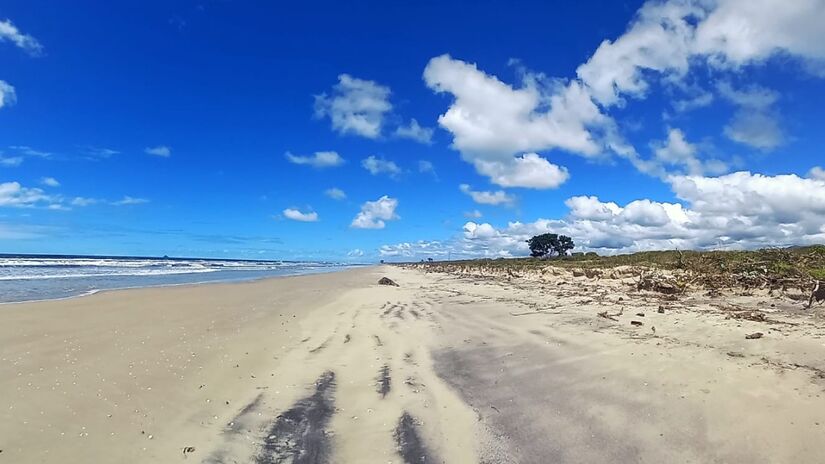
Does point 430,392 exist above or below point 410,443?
above

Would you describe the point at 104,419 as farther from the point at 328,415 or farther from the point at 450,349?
the point at 450,349

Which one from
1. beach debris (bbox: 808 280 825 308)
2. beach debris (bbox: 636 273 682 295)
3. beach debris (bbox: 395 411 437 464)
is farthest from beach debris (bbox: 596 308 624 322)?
beach debris (bbox: 395 411 437 464)

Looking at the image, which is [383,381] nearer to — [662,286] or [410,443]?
[410,443]

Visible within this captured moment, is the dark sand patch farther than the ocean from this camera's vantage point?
No

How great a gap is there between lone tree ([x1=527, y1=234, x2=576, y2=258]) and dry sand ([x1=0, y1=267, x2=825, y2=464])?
2525 inches

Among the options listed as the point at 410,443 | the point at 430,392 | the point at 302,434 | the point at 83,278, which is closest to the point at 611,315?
the point at 430,392

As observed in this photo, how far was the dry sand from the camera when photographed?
179 inches

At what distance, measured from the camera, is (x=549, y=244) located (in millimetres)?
74438

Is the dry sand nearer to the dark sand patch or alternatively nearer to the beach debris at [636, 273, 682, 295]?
the dark sand patch

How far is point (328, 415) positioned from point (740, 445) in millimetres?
4232

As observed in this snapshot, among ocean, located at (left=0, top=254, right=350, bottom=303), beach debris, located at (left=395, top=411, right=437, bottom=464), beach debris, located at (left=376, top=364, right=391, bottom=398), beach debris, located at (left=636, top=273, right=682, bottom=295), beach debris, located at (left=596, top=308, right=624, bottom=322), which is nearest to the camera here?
beach debris, located at (left=395, top=411, right=437, bottom=464)

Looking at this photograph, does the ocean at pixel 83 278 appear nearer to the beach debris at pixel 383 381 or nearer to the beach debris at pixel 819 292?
the beach debris at pixel 383 381

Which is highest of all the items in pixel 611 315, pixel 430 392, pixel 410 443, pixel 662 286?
pixel 662 286

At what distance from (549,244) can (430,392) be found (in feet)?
234
